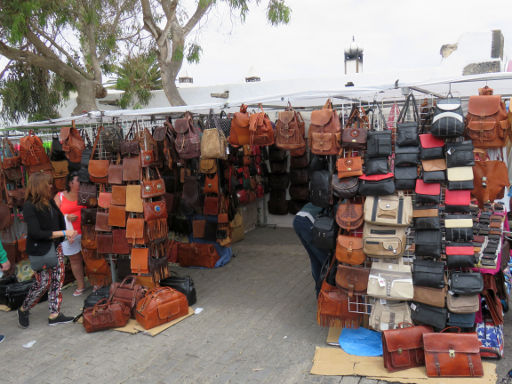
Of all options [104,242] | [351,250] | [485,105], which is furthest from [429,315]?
[104,242]

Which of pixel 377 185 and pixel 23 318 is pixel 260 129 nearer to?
pixel 377 185

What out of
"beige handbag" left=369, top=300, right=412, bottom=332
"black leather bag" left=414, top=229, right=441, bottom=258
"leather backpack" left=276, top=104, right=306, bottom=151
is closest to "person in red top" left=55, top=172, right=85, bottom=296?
"leather backpack" left=276, top=104, right=306, bottom=151

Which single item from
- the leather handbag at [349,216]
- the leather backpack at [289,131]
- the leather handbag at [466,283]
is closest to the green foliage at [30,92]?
the leather backpack at [289,131]

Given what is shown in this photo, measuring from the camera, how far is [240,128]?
5230 mm

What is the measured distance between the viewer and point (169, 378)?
3.96 m

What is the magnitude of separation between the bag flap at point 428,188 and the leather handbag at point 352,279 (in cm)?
97

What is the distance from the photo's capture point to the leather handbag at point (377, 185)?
399cm

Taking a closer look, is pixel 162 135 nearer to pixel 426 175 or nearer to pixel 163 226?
pixel 163 226

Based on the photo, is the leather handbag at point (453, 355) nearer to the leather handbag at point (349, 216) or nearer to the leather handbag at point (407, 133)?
the leather handbag at point (349, 216)

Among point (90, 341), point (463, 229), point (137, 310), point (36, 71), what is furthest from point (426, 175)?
point (36, 71)

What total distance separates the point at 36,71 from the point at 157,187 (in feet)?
29.3

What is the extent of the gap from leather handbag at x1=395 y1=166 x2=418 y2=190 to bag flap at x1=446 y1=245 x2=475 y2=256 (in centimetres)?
68

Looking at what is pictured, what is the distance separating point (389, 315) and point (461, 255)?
90cm

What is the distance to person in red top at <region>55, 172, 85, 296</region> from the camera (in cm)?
597
